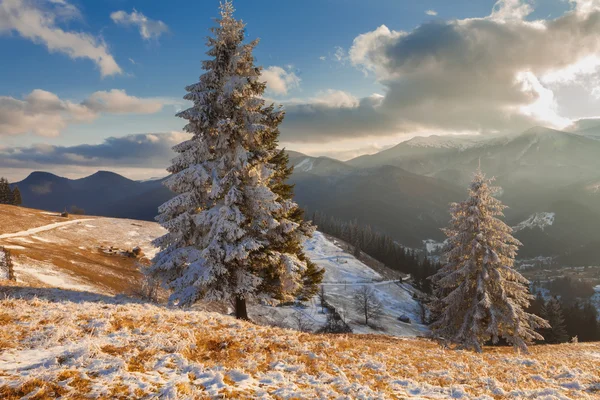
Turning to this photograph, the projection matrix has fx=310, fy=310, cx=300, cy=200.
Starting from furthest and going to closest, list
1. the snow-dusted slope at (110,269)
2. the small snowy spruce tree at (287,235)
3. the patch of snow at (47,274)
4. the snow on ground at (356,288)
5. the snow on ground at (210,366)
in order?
the snow on ground at (356,288) < the snow-dusted slope at (110,269) < the patch of snow at (47,274) < the small snowy spruce tree at (287,235) < the snow on ground at (210,366)

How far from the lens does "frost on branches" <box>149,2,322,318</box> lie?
15250 millimetres

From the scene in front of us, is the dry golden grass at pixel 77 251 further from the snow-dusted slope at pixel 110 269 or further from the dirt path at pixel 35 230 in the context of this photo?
the dirt path at pixel 35 230

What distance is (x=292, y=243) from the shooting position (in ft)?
55.2

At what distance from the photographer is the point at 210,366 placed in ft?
23.2

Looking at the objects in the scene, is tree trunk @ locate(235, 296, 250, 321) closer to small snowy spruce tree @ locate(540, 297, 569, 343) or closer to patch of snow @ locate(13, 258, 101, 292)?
patch of snow @ locate(13, 258, 101, 292)

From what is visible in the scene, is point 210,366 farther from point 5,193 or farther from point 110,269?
point 5,193

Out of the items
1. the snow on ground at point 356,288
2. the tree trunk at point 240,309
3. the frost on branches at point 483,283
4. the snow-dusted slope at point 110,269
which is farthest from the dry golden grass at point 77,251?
the snow on ground at point 356,288

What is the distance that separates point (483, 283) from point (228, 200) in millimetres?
19436

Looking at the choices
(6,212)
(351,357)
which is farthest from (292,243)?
(6,212)

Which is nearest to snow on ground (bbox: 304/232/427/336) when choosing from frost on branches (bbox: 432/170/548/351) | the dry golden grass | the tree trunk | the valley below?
frost on branches (bbox: 432/170/548/351)

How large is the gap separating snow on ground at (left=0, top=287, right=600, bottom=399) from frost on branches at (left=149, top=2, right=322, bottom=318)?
3.97m

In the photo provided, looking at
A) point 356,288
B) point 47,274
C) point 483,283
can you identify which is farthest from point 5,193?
point 483,283

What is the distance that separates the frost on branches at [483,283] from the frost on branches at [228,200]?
1426cm

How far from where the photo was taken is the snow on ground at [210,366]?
557cm
